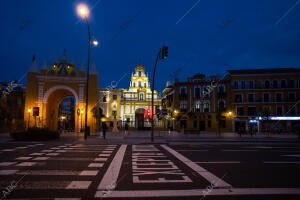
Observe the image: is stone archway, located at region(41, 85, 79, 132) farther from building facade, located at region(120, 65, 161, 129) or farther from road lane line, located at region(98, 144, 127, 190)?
building facade, located at region(120, 65, 161, 129)

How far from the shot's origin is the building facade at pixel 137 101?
88.0 meters

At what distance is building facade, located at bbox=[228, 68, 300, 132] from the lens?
54000 millimetres

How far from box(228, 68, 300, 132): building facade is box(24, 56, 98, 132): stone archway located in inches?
1324

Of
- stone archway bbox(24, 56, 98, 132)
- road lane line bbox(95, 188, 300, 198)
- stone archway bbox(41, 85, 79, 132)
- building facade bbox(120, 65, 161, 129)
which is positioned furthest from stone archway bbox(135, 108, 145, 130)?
road lane line bbox(95, 188, 300, 198)

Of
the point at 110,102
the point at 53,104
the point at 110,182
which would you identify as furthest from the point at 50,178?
the point at 110,102

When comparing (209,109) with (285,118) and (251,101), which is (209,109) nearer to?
(251,101)

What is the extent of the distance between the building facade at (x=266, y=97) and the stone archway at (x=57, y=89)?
33.6 metres

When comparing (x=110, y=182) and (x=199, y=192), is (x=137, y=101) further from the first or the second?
(x=199, y=192)

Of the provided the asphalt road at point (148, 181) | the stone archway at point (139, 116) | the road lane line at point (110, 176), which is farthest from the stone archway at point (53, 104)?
the stone archway at point (139, 116)

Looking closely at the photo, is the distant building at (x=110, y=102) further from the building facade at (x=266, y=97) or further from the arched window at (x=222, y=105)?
the building facade at (x=266, y=97)

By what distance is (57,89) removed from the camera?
40.6 metres

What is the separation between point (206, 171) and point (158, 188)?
3.06 m

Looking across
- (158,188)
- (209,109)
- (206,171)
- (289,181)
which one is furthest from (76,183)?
(209,109)

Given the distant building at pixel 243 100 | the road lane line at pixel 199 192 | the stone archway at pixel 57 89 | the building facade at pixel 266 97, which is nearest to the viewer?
the road lane line at pixel 199 192
